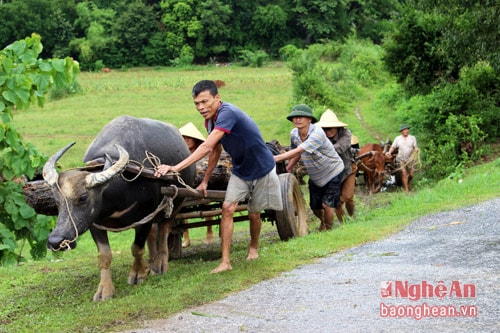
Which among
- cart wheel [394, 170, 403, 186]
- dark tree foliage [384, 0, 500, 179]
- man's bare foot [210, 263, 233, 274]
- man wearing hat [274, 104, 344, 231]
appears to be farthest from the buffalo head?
cart wheel [394, 170, 403, 186]

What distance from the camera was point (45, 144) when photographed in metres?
25.0

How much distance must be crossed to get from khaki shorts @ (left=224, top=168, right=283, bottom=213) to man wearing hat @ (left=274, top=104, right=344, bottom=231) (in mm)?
871

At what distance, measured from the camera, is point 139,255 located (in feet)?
25.9

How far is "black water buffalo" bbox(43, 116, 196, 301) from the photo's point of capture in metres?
6.66

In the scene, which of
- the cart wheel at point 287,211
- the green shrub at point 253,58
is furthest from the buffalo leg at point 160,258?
the green shrub at point 253,58

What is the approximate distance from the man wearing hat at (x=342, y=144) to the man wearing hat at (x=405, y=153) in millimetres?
5826

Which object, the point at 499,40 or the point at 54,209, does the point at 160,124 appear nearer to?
the point at 54,209

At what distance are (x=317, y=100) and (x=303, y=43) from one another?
3978cm

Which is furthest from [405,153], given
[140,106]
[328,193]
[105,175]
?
[140,106]

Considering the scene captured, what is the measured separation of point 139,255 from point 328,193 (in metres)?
3.04

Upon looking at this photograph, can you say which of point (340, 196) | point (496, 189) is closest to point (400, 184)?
point (496, 189)

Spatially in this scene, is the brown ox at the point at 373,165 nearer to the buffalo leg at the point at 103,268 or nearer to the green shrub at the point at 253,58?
the buffalo leg at the point at 103,268

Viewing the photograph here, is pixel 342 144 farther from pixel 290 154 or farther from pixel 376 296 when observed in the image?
pixel 376 296

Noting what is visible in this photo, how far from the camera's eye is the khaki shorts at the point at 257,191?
25.3 feet
